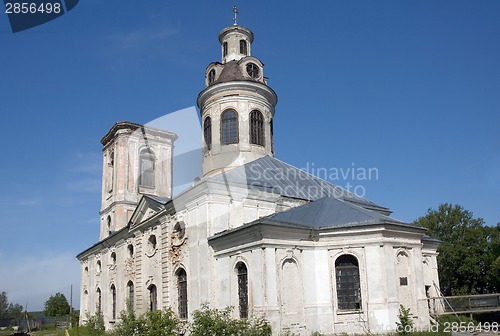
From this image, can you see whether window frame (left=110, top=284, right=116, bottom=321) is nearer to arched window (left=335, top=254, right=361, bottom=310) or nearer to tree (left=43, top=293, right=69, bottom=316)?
arched window (left=335, top=254, right=361, bottom=310)

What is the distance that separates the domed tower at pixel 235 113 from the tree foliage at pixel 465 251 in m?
18.1

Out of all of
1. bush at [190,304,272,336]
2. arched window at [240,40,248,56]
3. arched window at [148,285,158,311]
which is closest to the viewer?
bush at [190,304,272,336]

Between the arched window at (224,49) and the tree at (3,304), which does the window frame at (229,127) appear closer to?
the arched window at (224,49)

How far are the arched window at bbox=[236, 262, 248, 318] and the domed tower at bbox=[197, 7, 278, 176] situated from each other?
747 cm

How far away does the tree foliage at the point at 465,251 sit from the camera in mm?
33500

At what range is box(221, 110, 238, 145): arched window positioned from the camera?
77.0 feet

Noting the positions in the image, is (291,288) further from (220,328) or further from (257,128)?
(257,128)

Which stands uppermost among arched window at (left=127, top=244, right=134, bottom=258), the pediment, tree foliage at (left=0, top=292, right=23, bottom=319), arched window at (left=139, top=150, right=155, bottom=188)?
arched window at (left=139, top=150, right=155, bottom=188)

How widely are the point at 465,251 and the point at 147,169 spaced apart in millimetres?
23317

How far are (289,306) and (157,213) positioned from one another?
825 cm

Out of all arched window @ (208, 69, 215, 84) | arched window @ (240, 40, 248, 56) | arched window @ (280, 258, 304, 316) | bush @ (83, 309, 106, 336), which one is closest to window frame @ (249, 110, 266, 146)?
arched window @ (208, 69, 215, 84)

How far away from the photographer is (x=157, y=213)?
68.4ft

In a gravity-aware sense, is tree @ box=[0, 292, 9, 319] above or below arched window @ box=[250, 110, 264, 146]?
below

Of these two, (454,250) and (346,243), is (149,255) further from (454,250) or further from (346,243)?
(454,250)
